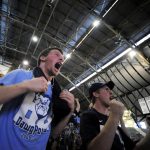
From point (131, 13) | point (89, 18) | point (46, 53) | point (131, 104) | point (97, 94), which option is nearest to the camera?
point (46, 53)

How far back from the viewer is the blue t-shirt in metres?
1.52

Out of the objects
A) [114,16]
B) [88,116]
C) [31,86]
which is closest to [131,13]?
[114,16]

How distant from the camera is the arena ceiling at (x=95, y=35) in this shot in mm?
10180

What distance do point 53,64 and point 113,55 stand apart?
11.4 m

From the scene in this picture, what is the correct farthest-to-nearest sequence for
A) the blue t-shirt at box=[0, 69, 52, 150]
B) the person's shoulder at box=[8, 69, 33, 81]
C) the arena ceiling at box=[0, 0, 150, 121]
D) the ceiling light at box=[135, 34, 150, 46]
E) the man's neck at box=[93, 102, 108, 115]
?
1. the ceiling light at box=[135, 34, 150, 46]
2. the arena ceiling at box=[0, 0, 150, 121]
3. the man's neck at box=[93, 102, 108, 115]
4. the person's shoulder at box=[8, 69, 33, 81]
5. the blue t-shirt at box=[0, 69, 52, 150]

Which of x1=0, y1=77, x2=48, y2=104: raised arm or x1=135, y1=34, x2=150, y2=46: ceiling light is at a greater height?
x1=135, y1=34, x2=150, y2=46: ceiling light

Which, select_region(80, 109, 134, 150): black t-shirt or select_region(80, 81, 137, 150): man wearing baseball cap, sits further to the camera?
select_region(80, 109, 134, 150): black t-shirt

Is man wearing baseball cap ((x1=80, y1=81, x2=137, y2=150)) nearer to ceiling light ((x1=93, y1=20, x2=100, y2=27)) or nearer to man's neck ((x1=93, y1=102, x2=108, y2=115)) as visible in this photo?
man's neck ((x1=93, y1=102, x2=108, y2=115))

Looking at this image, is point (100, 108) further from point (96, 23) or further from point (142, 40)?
point (142, 40)

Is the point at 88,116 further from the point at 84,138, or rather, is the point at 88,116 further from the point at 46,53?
the point at 46,53

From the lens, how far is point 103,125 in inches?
94.5

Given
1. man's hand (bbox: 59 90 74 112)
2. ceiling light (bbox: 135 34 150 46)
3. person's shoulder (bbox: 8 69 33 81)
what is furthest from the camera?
ceiling light (bbox: 135 34 150 46)

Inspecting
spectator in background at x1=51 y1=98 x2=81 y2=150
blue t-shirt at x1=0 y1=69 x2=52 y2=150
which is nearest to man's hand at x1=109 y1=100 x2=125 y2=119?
blue t-shirt at x1=0 y1=69 x2=52 y2=150

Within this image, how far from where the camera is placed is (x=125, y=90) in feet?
49.3
